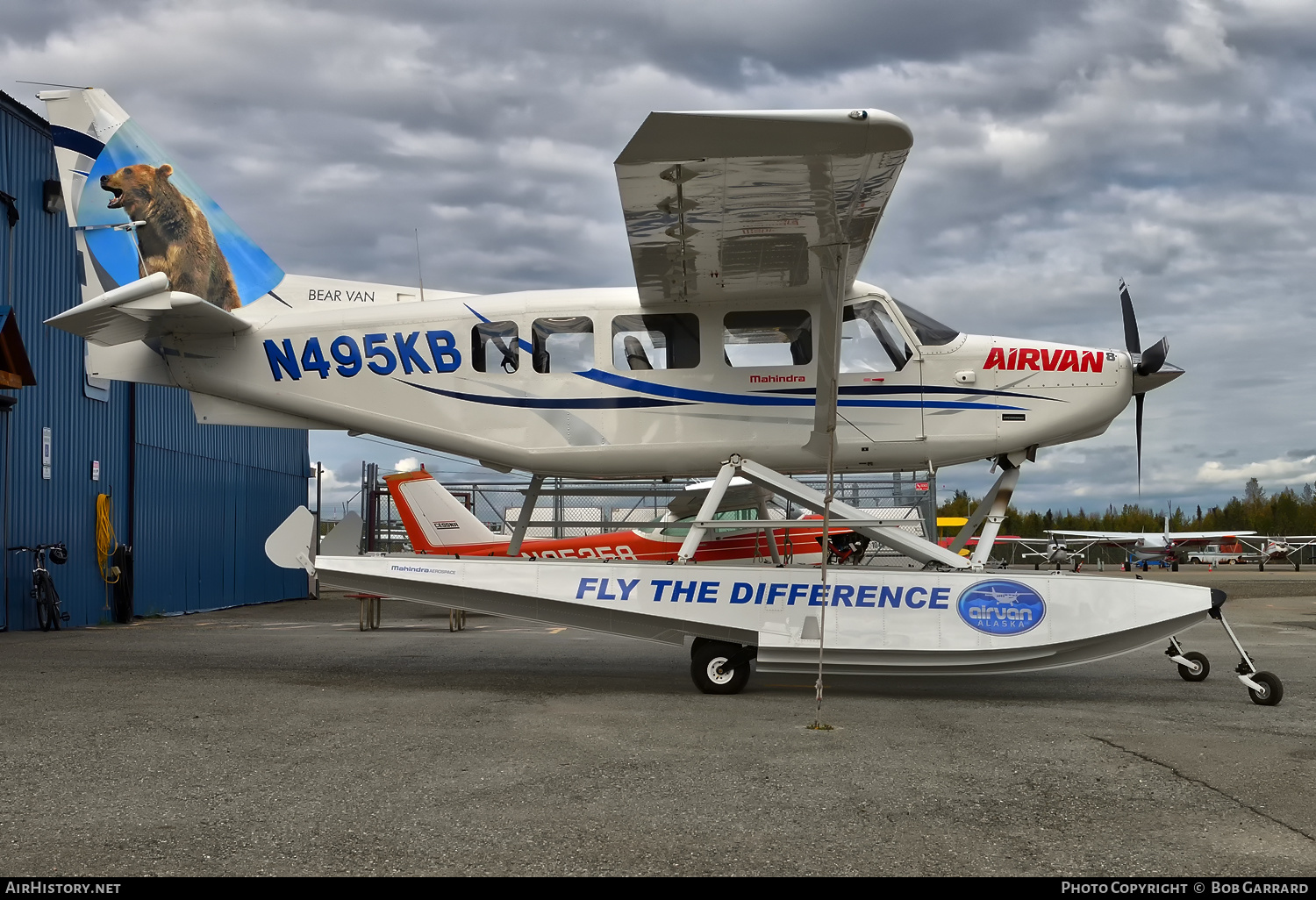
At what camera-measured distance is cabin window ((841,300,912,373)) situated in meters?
8.80

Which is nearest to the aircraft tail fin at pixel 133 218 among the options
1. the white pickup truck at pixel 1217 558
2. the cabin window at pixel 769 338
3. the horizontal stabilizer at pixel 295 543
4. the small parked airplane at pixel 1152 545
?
the horizontal stabilizer at pixel 295 543

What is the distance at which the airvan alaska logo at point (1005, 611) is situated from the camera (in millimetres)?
7840

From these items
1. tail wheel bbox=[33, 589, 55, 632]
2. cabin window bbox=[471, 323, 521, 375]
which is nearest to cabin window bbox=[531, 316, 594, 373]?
cabin window bbox=[471, 323, 521, 375]

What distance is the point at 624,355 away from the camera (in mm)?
8945

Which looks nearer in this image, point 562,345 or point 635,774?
point 635,774

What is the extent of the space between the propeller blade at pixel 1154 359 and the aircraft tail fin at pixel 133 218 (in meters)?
8.25

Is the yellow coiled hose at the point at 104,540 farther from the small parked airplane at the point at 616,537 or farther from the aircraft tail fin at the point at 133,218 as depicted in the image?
the aircraft tail fin at the point at 133,218

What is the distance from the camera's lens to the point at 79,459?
15766 millimetres

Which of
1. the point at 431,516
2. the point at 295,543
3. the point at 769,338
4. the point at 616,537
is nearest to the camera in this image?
the point at 295,543

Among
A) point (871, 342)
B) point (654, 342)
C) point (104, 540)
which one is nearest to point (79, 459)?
point (104, 540)

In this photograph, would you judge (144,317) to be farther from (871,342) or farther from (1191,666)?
(1191,666)

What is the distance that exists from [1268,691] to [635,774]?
5522 millimetres
